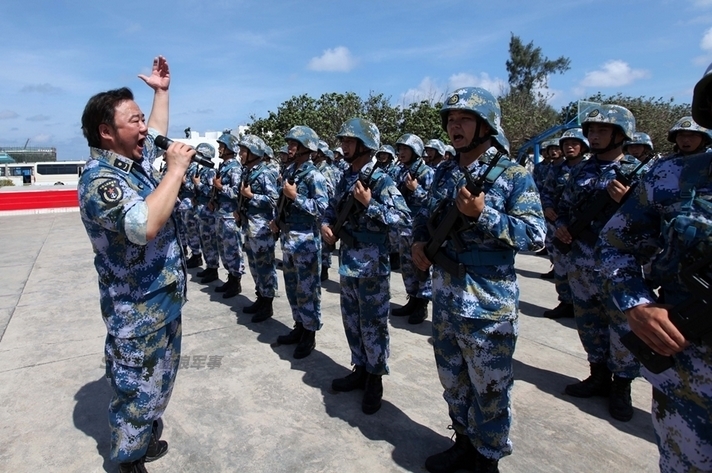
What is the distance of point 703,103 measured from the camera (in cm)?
159

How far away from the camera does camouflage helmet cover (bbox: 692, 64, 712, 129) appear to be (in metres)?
1.53

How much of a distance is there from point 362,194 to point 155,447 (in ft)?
6.70

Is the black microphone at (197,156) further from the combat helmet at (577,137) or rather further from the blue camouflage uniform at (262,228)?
the combat helmet at (577,137)

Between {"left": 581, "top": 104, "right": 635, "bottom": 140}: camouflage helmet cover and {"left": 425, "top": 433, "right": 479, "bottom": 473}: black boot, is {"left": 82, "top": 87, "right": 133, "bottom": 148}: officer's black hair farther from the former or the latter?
{"left": 581, "top": 104, "right": 635, "bottom": 140}: camouflage helmet cover

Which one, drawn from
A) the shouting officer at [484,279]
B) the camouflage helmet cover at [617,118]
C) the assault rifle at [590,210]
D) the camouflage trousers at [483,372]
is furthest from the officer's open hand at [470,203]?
the camouflage helmet cover at [617,118]

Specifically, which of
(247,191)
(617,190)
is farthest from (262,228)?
(617,190)

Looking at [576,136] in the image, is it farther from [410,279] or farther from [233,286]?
[233,286]

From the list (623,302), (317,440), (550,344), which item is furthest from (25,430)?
(550,344)

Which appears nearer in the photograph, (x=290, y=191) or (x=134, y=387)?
(x=134, y=387)

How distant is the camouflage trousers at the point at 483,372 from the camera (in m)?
2.34

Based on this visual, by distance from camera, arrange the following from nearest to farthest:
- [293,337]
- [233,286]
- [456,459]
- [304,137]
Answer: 1. [456,459]
2. [293,337]
3. [304,137]
4. [233,286]

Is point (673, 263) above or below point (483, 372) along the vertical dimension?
above

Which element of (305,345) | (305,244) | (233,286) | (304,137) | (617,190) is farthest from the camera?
(233,286)

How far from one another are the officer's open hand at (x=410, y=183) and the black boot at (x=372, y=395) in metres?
3.58
